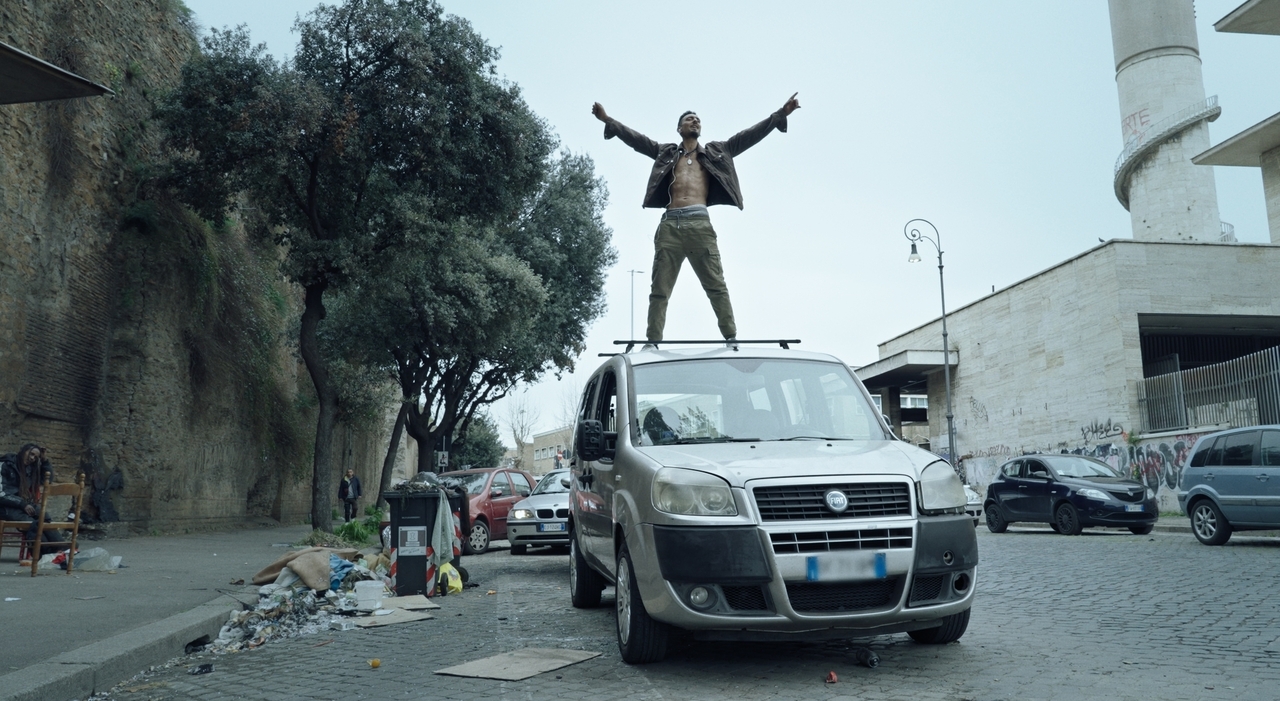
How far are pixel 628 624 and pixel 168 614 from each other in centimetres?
403

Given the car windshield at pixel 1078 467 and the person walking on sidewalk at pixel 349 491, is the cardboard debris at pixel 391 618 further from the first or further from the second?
the person walking on sidewalk at pixel 349 491

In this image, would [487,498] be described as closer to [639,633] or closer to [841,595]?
[639,633]

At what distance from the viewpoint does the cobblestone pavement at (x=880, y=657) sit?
492 cm

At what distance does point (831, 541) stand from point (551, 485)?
1129 cm

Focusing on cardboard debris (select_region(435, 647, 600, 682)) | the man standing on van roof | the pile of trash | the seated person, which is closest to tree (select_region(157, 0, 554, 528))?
the seated person

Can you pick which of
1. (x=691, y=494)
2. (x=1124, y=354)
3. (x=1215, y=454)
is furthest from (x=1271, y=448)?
(x=1124, y=354)

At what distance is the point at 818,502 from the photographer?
16.7ft

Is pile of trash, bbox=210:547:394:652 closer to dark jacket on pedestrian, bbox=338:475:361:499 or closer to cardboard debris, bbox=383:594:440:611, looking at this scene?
cardboard debris, bbox=383:594:440:611

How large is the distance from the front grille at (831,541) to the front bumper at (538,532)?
10042mm

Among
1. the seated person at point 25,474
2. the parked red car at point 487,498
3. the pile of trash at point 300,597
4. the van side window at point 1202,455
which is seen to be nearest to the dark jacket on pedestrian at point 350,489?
the parked red car at point 487,498

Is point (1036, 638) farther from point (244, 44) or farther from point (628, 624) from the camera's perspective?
point (244, 44)

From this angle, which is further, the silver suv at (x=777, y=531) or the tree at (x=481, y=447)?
the tree at (x=481, y=447)

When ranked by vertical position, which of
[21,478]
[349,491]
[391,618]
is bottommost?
[391,618]

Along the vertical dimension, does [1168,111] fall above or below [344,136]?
above
